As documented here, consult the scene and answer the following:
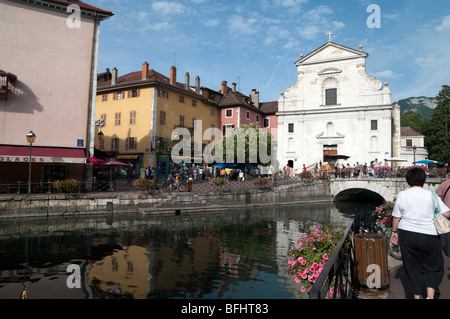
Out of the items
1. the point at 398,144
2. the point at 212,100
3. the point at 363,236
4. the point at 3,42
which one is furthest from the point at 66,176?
the point at 398,144

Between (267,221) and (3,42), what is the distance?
65.2 feet

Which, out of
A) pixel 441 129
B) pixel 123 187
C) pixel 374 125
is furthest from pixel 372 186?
pixel 441 129

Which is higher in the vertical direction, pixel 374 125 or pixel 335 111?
pixel 335 111

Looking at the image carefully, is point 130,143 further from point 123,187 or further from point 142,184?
point 142,184

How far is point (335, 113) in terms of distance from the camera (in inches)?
1441

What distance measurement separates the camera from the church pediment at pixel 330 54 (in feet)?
117

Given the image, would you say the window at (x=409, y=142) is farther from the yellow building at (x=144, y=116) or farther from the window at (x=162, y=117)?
the window at (x=162, y=117)

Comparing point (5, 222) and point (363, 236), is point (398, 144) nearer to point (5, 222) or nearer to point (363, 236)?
point (363, 236)

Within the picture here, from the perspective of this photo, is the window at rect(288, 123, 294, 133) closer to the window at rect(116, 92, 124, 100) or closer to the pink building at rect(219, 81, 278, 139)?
the pink building at rect(219, 81, 278, 139)

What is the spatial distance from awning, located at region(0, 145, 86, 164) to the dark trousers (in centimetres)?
1837

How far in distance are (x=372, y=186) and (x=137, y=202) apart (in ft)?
70.8

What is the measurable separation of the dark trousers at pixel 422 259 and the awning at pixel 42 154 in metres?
18.4

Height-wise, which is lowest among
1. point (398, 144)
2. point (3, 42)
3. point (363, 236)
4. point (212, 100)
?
point (363, 236)
